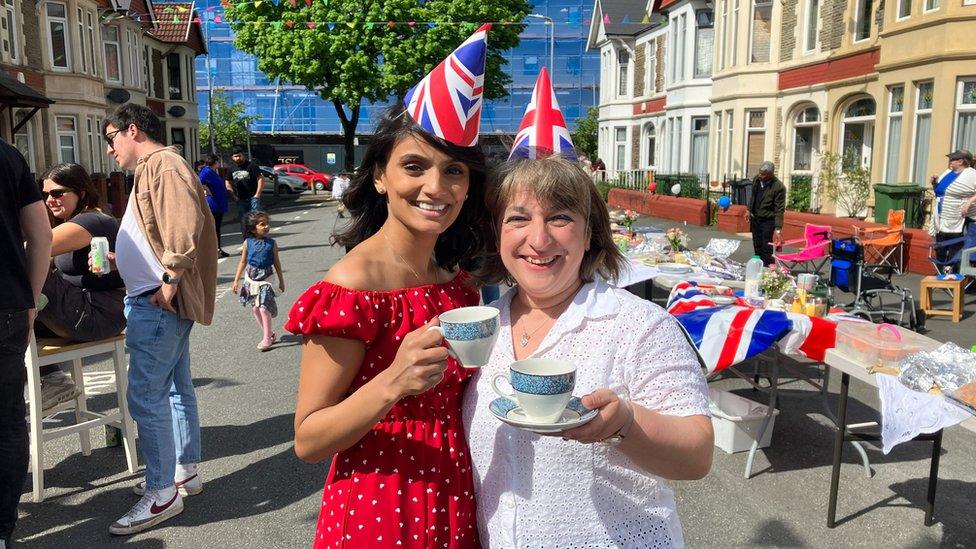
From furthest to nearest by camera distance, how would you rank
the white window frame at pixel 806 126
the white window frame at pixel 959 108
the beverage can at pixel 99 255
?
the white window frame at pixel 806 126
the white window frame at pixel 959 108
the beverage can at pixel 99 255

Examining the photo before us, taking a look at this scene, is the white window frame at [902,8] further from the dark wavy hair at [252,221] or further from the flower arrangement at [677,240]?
the dark wavy hair at [252,221]

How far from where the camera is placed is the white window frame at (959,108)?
540 inches

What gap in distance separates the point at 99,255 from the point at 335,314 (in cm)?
301

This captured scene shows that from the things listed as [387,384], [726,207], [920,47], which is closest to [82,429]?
[387,384]

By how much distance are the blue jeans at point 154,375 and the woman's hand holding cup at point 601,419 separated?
2941 mm

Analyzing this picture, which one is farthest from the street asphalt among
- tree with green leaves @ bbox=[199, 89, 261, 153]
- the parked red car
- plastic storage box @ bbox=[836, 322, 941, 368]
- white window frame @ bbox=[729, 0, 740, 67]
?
tree with green leaves @ bbox=[199, 89, 261, 153]

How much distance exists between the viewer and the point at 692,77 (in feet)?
89.8

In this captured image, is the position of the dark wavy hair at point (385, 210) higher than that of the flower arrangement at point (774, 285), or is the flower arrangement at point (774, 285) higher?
the dark wavy hair at point (385, 210)

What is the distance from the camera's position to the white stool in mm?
4094

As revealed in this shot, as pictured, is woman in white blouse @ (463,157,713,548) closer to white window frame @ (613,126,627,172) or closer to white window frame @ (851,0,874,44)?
white window frame @ (851,0,874,44)

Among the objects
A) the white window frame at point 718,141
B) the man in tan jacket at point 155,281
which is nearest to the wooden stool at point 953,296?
the man in tan jacket at point 155,281

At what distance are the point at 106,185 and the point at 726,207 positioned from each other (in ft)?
60.4

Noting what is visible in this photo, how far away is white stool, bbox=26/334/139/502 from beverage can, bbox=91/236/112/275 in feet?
1.60

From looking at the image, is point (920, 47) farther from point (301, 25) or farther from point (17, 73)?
point (301, 25)
